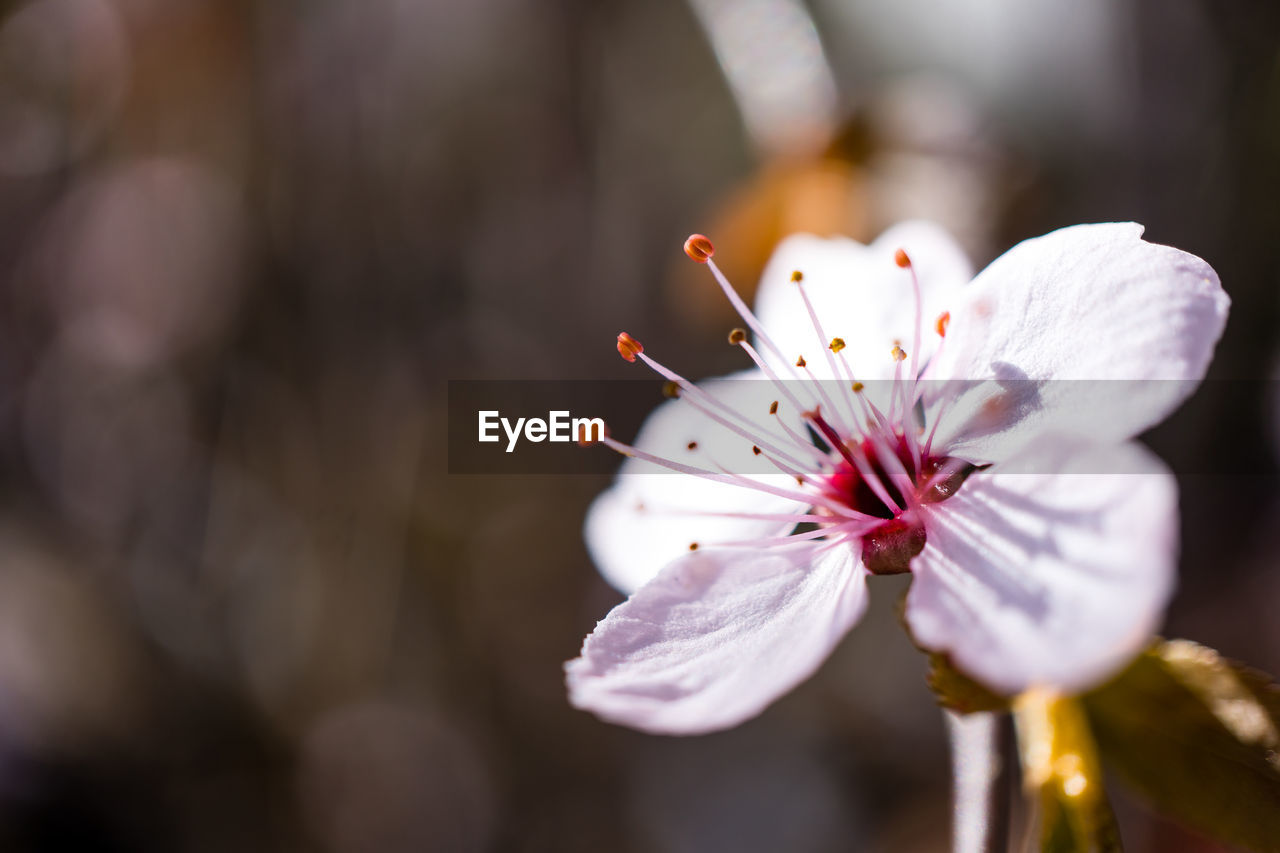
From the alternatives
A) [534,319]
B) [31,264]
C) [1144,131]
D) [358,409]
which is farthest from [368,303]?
[1144,131]

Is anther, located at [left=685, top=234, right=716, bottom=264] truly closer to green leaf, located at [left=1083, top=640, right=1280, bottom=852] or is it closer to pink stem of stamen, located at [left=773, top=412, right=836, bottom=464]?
pink stem of stamen, located at [left=773, top=412, right=836, bottom=464]

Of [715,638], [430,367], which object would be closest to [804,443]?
[715,638]

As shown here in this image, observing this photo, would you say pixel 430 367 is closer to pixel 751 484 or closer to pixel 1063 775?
pixel 751 484

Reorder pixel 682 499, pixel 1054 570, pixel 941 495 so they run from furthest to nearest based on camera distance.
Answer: pixel 682 499, pixel 941 495, pixel 1054 570

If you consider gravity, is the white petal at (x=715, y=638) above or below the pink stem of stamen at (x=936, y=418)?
below

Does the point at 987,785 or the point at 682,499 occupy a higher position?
the point at 682,499

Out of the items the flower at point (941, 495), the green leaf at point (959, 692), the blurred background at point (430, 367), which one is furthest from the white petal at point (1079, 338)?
the blurred background at point (430, 367)

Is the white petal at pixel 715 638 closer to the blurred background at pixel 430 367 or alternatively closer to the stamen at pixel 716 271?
the stamen at pixel 716 271
